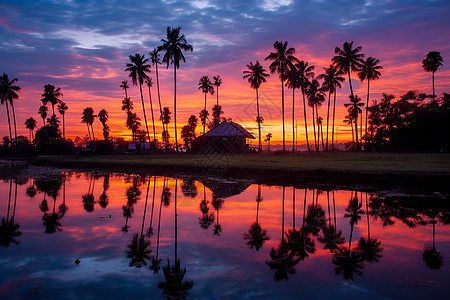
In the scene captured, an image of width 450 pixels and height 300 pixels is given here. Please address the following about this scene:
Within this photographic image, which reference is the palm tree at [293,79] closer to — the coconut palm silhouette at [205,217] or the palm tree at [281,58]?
the palm tree at [281,58]

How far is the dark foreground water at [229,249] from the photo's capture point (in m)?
6.60

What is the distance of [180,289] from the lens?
21.5 ft

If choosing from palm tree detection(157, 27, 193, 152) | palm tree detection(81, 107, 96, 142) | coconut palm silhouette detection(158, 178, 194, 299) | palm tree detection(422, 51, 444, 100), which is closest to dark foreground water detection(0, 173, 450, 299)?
coconut palm silhouette detection(158, 178, 194, 299)

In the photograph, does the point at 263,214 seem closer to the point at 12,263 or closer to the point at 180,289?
the point at 180,289

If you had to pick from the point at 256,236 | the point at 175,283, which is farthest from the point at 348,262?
the point at 175,283

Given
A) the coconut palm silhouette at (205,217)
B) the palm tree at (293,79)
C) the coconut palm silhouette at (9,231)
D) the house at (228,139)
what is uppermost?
the palm tree at (293,79)

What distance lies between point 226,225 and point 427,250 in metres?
6.16

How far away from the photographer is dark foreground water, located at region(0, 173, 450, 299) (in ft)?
21.6

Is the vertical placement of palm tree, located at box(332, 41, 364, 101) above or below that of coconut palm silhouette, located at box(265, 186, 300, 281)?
above

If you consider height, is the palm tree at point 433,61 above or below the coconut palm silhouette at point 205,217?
above


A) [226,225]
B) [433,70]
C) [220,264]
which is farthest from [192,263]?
[433,70]

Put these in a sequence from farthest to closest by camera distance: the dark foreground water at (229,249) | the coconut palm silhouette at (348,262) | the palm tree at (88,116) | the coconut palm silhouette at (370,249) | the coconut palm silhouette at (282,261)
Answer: the palm tree at (88,116) < the coconut palm silhouette at (370,249) < the coconut palm silhouette at (348,262) < the coconut palm silhouette at (282,261) < the dark foreground water at (229,249)

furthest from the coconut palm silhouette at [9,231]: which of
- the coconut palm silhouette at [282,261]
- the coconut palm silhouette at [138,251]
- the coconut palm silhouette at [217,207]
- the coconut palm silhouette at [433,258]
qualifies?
the coconut palm silhouette at [433,258]

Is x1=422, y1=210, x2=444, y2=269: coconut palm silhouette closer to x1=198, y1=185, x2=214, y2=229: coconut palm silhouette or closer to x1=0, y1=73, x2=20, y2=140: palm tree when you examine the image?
x1=198, y1=185, x2=214, y2=229: coconut palm silhouette
